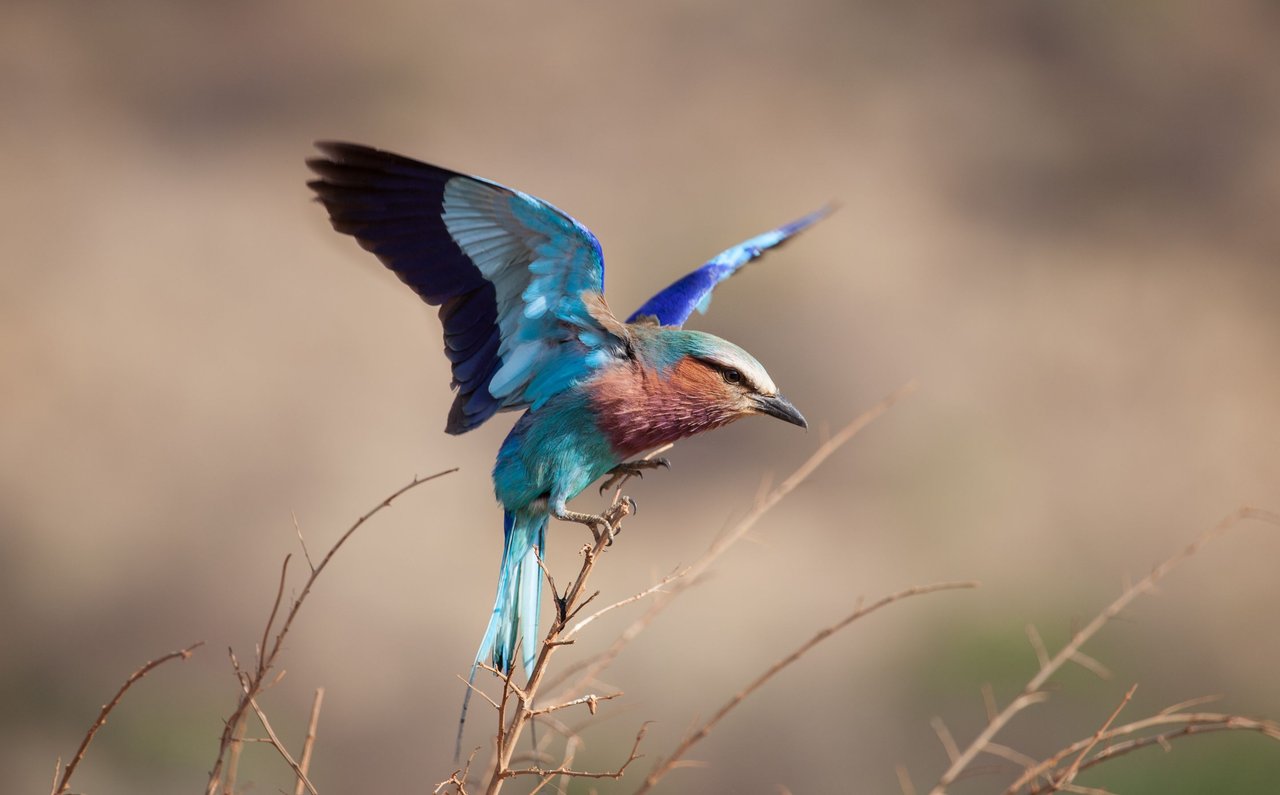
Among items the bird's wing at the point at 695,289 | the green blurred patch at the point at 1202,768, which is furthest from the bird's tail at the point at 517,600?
A: the green blurred patch at the point at 1202,768

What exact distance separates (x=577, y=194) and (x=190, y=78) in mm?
3029

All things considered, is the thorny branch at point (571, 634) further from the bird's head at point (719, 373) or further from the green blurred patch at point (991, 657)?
the green blurred patch at point (991, 657)

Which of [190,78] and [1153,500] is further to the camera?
[190,78]

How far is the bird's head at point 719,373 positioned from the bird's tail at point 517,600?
0.53m

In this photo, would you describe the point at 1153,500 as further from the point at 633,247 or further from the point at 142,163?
the point at 142,163

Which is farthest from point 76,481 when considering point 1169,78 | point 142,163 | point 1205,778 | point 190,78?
point 1169,78

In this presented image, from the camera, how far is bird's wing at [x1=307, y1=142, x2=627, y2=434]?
10.1 ft

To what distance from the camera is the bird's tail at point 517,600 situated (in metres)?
3.24

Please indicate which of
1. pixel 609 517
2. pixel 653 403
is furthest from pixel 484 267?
pixel 609 517

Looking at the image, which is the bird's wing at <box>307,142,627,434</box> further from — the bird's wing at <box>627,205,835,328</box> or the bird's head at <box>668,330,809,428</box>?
the bird's wing at <box>627,205,835,328</box>

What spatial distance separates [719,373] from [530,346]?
454 mm

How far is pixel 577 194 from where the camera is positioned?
360 inches

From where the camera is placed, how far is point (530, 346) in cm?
323

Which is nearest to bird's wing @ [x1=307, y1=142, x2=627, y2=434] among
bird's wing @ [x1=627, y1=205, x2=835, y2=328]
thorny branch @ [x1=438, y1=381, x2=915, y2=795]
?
bird's wing @ [x1=627, y1=205, x2=835, y2=328]
